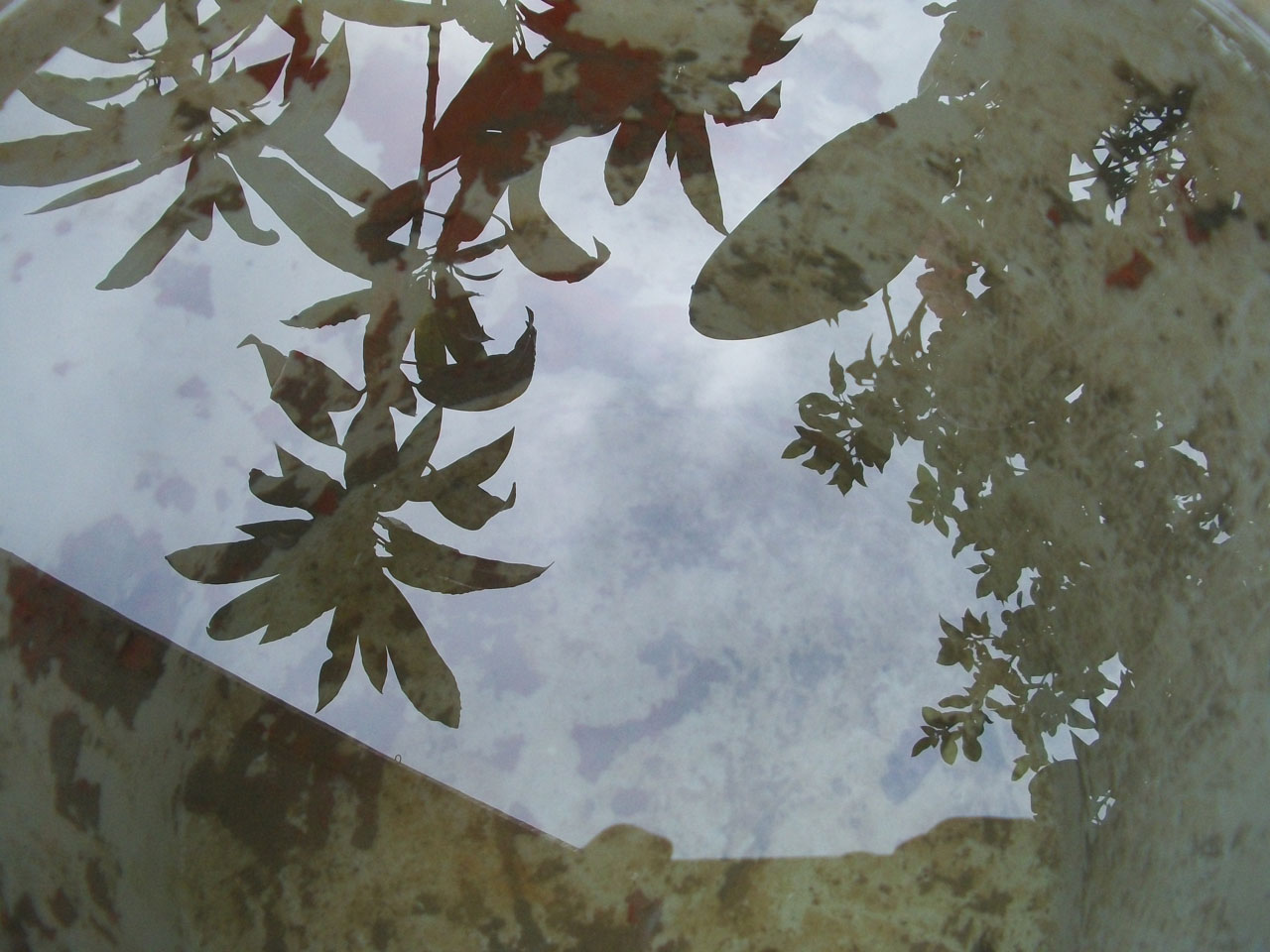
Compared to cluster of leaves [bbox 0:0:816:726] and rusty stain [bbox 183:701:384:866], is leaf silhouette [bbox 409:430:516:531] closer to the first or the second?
cluster of leaves [bbox 0:0:816:726]

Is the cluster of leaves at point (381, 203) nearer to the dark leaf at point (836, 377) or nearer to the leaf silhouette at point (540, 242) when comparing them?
the leaf silhouette at point (540, 242)

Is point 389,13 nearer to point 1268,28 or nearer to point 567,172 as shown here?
point 567,172

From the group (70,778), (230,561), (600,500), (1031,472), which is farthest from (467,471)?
(1031,472)

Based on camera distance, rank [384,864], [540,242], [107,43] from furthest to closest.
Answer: [540,242] → [384,864] → [107,43]

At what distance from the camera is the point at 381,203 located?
3.08 feet

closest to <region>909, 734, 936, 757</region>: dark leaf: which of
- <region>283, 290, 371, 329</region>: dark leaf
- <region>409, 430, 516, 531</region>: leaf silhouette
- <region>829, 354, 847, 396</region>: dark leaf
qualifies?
<region>829, 354, 847, 396</region>: dark leaf

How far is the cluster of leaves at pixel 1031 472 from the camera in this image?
773 millimetres

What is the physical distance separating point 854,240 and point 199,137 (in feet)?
2.01

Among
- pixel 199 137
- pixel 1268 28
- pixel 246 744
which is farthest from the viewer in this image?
pixel 246 744

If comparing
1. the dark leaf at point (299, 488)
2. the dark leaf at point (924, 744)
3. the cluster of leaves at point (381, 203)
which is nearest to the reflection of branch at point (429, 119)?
the cluster of leaves at point (381, 203)

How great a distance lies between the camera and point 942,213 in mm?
908

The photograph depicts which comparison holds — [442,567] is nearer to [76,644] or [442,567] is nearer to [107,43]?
[76,644]

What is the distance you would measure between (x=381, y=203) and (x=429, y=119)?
0.09 meters

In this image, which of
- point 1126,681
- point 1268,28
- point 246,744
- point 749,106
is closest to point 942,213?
point 749,106
